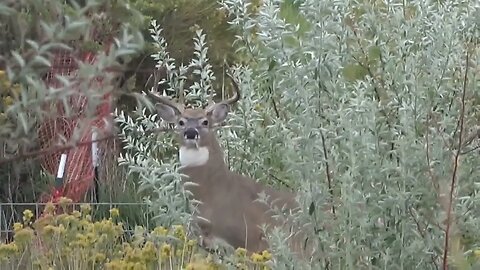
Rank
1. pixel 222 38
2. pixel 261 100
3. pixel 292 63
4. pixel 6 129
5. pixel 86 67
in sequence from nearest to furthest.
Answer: pixel 86 67
pixel 6 129
pixel 292 63
pixel 261 100
pixel 222 38

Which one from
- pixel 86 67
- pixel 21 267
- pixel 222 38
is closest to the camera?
pixel 86 67

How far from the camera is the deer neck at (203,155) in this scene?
741 centimetres

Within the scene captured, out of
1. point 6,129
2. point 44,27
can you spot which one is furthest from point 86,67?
point 6,129

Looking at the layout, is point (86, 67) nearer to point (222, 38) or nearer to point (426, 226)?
point (426, 226)

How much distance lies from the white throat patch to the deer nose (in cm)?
11

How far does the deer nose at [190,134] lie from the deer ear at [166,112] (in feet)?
0.43

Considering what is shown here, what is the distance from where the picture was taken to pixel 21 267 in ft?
21.2

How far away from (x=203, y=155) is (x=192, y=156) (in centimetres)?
10

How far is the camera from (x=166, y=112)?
24.7ft

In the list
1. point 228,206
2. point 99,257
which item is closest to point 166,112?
point 228,206

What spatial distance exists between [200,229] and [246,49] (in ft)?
3.67

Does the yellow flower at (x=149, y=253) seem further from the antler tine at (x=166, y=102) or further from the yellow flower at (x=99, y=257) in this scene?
the antler tine at (x=166, y=102)

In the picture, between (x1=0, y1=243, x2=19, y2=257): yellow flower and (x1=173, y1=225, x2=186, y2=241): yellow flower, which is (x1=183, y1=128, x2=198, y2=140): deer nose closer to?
(x1=173, y1=225, x2=186, y2=241): yellow flower

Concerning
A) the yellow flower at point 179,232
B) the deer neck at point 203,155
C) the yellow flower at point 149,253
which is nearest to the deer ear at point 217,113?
the deer neck at point 203,155
